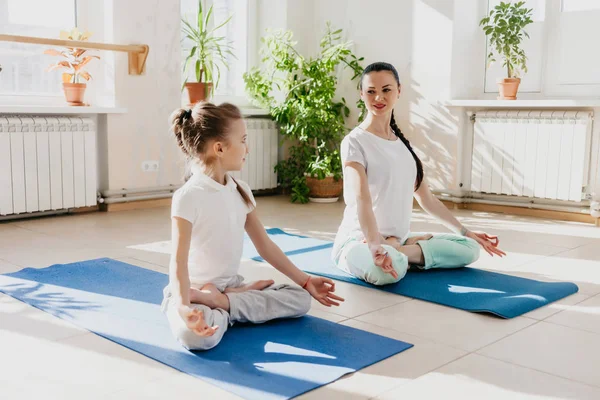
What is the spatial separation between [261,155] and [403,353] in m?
3.44

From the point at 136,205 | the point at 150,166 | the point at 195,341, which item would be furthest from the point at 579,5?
the point at 195,341

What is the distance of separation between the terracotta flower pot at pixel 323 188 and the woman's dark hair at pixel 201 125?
3.02 meters

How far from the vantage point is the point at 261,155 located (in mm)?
5145

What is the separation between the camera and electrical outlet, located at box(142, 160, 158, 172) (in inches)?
176

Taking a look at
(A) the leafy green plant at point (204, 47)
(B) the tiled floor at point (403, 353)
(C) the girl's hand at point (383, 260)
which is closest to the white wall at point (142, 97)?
(A) the leafy green plant at point (204, 47)

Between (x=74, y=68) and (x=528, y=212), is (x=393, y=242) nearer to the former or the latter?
(x=528, y=212)

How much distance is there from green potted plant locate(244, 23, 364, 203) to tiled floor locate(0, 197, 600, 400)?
6.33 feet

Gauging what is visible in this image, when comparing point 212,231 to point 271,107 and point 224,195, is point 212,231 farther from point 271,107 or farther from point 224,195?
point 271,107

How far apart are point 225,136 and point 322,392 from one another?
737 mm

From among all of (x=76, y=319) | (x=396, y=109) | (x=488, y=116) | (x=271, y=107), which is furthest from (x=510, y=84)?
(x=76, y=319)

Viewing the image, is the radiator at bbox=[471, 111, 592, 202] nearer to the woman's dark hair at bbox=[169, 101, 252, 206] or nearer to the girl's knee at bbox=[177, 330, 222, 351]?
the woman's dark hair at bbox=[169, 101, 252, 206]

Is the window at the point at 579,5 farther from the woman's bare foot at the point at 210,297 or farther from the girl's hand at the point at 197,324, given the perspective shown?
the girl's hand at the point at 197,324

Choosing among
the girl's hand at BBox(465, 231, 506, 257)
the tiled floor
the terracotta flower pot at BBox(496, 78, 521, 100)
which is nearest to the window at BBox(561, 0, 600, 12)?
the terracotta flower pot at BBox(496, 78, 521, 100)

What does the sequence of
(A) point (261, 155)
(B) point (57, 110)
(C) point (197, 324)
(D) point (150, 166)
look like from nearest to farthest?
(C) point (197, 324)
(B) point (57, 110)
(D) point (150, 166)
(A) point (261, 155)
